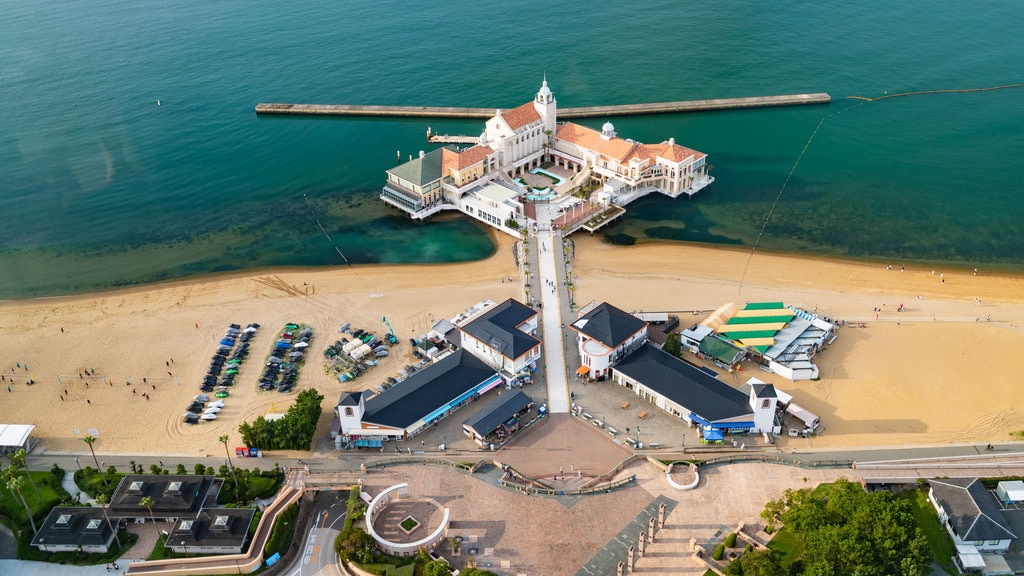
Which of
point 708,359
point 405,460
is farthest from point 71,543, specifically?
point 708,359

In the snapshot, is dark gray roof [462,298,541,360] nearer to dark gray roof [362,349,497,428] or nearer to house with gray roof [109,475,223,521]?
dark gray roof [362,349,497,428]

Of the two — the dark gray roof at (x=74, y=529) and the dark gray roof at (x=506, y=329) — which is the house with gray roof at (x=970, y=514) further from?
the dark gray roof at (x=74, y=529)

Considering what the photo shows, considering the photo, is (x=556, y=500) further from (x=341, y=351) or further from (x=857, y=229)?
(x=857, y=229)

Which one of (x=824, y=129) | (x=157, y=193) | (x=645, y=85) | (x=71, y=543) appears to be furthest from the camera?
(x=645, y=85)

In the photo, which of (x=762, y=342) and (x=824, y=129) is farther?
(x=824, y=129)

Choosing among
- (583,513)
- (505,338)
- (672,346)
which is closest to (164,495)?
(505,338)

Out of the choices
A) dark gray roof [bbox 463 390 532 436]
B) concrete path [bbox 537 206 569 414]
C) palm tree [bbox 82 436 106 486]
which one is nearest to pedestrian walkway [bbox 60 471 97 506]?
palm tree [bbox 82 436 106 486]

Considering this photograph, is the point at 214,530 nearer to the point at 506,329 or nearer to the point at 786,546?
the point at 506,329
